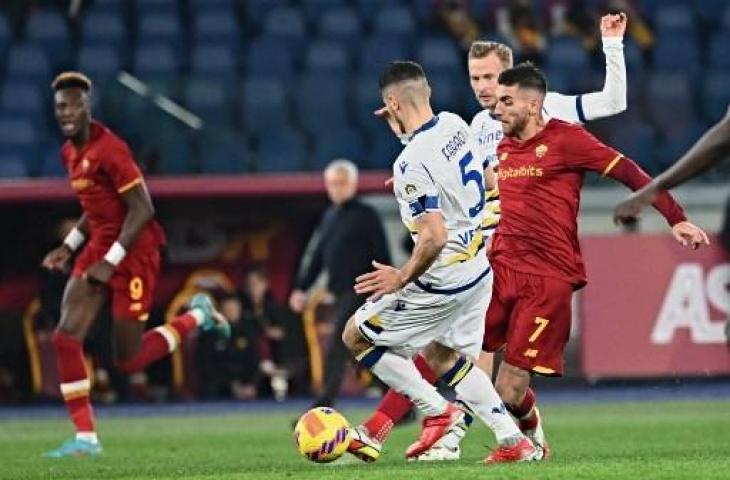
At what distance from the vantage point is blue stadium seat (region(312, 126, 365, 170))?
19.2 metres

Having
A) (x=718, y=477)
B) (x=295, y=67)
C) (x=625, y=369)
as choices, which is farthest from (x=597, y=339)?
(x=718, y=477)

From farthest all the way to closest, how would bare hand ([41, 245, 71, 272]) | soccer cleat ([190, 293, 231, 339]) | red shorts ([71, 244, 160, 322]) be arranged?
soccer cleat ([190, 293, 231, 339])
bare hand ([41, 245, 71, 272])
red shorts ([71, 244, 160, 322])

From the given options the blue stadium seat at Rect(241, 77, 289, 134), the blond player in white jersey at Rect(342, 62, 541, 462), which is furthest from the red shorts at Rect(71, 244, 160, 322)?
the blue stadium seat at Rect(241, 77, 289, 134)

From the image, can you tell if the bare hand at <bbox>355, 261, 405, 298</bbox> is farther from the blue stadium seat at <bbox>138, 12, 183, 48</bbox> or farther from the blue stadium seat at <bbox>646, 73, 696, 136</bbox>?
the blue stadium seat at <bbox>138, 12, 183, 48</bbox>

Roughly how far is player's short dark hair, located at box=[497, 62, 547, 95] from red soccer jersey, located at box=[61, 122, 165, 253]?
3124mm

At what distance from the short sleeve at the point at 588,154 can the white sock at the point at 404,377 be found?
136 cm

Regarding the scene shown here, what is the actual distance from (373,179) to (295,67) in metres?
4.03

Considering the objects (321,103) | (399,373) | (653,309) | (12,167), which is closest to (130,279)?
(399,373)

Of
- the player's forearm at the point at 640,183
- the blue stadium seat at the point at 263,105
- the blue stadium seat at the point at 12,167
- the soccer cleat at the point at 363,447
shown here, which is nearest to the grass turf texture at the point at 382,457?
the soccer cleat at the point at 363,447

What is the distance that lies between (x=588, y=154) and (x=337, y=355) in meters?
4.75

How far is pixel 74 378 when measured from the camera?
457 inches

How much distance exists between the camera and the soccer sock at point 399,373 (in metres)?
9.13

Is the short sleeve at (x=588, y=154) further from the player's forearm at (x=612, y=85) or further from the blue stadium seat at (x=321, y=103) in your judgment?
the blue stadium seat at (x=321, y=103)

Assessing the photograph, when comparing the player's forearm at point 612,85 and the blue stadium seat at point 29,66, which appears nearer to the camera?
the player's forearm at point 612,85
